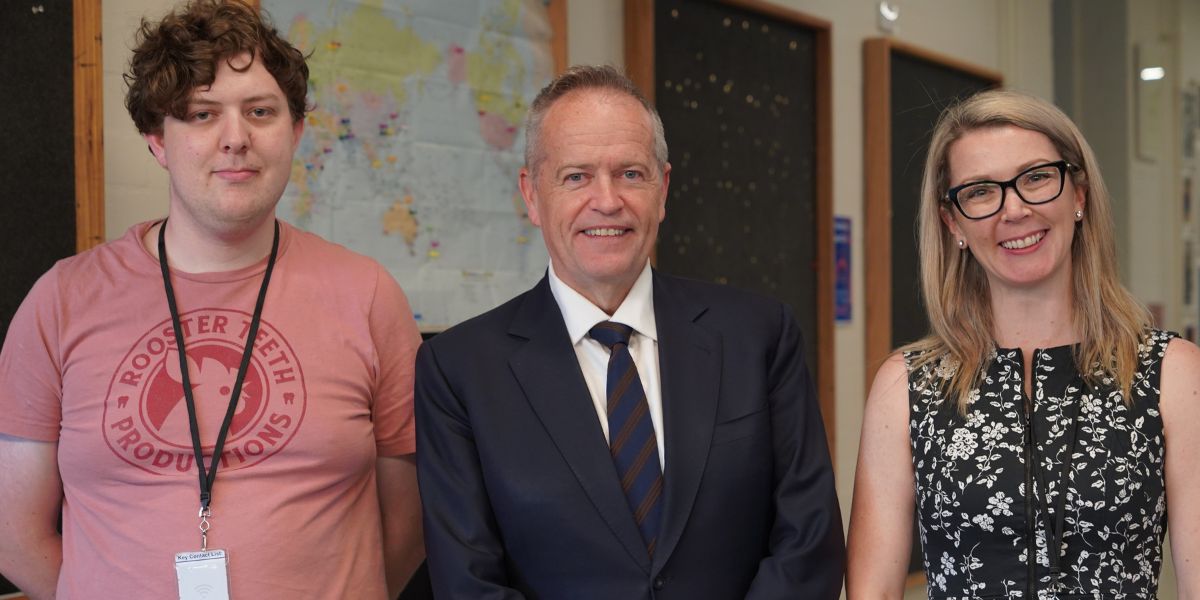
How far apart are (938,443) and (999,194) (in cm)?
49

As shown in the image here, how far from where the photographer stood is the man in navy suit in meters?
2.06

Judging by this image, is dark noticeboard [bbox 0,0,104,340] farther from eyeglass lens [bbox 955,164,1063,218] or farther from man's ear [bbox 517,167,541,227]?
eyeglass lens [bbox 955,164,1063,218]

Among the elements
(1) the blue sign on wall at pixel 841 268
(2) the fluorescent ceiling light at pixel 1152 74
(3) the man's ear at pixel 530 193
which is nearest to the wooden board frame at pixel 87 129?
(3) the man's ear at pixel 530 193

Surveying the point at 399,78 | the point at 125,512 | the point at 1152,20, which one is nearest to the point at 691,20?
the point at 399,78

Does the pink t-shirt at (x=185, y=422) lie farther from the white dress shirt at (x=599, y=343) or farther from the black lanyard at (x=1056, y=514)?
the black lanyard at (x=1056, y=514)

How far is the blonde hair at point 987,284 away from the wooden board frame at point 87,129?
5.96 feet

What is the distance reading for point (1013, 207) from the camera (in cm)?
224

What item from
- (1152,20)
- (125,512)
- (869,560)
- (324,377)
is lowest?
(869,560)

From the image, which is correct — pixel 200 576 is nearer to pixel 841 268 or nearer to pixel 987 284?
pixel 987 284

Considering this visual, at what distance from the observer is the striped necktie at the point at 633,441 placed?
2.08 m

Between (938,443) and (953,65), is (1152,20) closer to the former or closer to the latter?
(953,65)

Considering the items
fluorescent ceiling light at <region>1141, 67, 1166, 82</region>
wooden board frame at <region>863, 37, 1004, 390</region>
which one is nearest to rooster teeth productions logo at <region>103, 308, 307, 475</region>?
wooden board frame at <region>863, 37, 1004, 390</region>

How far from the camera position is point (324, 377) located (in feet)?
7.30

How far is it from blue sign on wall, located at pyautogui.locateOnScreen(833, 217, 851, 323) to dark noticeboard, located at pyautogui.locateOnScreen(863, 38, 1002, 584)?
149mm
